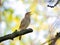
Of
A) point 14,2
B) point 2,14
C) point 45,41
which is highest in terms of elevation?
point 14,2

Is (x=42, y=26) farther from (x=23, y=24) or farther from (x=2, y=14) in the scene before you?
(x=2, y=14)

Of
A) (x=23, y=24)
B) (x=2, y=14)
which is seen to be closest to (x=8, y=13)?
(x=2, y=14)

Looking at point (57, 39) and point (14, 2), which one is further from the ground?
point (14, 2)

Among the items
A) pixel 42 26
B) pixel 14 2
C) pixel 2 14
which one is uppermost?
pixel 14 2

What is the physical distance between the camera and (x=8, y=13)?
158 cm

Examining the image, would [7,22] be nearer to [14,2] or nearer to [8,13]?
[8,13]

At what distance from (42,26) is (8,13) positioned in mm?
346

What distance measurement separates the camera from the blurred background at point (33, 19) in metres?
1.56

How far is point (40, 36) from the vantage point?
1.59 m

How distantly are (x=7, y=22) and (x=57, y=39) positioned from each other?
50cm

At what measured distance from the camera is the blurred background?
1559 mm

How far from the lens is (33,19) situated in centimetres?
160

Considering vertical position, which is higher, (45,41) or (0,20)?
(0,20)

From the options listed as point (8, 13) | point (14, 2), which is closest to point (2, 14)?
point (8, 13)
